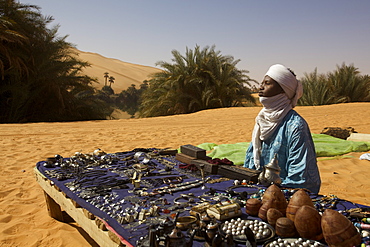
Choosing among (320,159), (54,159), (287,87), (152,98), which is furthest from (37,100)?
(287,87)

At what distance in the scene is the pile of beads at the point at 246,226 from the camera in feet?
5.88

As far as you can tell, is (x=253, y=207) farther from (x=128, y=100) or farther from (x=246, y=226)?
(x=128, y=100)

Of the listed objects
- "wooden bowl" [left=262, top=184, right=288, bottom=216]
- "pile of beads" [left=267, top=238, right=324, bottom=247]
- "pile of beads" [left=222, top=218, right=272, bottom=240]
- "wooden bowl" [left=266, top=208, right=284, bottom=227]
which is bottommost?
"pile of beads" [left=222, top=218, right=272, bottom=240]

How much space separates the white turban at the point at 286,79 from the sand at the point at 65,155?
2003mm

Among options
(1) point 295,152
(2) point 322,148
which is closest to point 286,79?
(1) point 295,152

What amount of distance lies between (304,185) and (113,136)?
7.63 meters

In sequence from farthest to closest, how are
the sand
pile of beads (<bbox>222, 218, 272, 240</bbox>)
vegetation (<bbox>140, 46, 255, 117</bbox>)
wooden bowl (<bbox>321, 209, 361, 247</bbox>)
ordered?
vegetation (<bbox>140, 46, 255, 117</bbox>) < the sand < pile of beads (<bbox>222, 218, 272, 240</bbox>) < wooden bowl (<bbox>321, 209, 361, 247</bbox>)

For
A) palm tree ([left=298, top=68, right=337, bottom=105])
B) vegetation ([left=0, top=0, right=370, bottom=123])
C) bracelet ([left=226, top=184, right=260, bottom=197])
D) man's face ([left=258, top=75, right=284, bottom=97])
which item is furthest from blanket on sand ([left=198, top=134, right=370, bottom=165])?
palm tree ([left=298, top=68, right=337, bottom=105])

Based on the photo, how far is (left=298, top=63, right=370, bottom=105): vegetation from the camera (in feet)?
65.8

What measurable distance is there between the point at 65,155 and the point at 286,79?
18.0 feet

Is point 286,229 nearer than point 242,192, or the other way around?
point 286,229

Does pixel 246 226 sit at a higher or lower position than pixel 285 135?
lower

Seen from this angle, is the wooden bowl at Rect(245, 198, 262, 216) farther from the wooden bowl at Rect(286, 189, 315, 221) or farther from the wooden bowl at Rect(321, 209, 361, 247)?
the wooden bowl at Rect(321, 209, 361, 247)

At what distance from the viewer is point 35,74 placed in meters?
15.2
